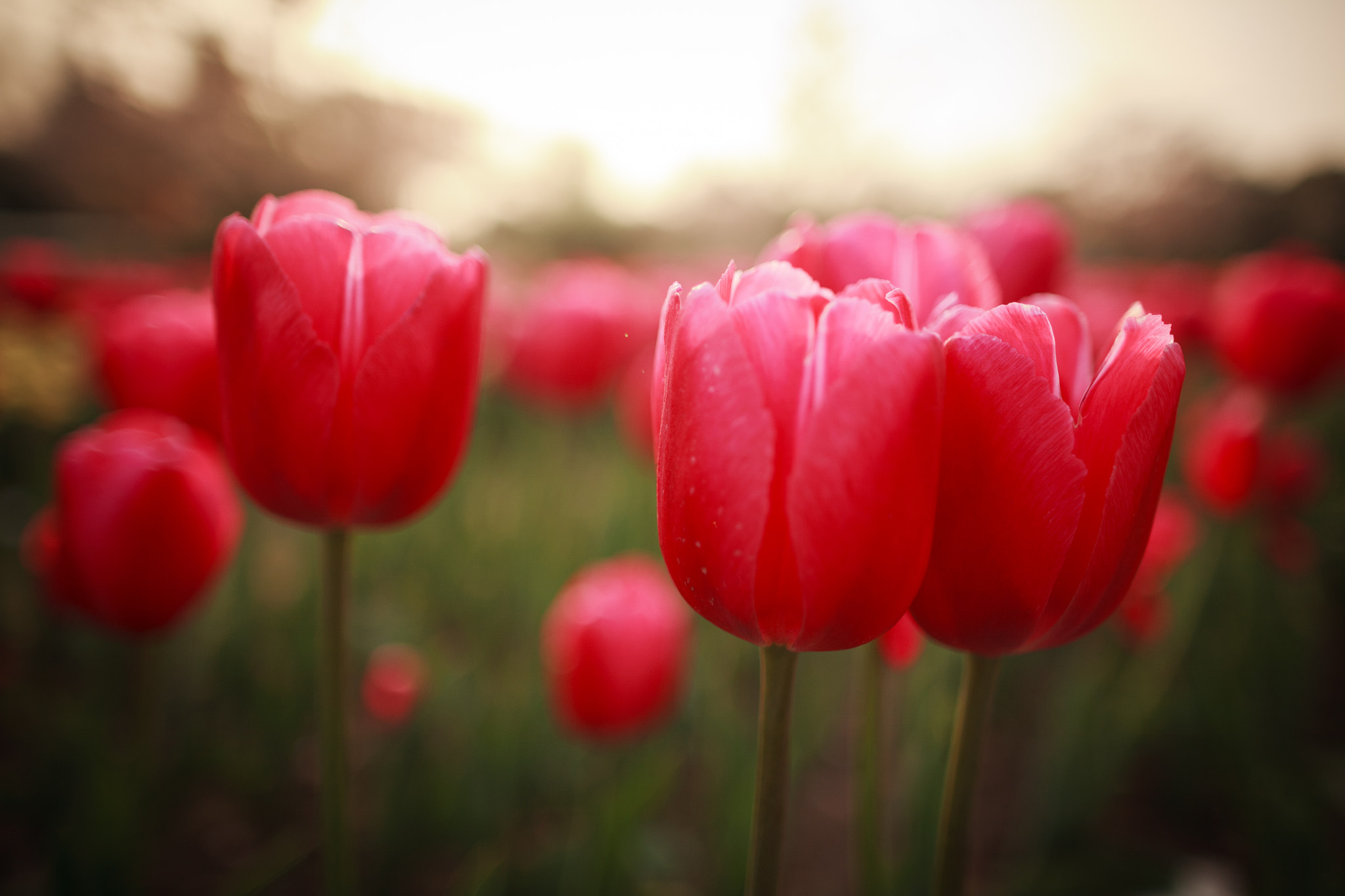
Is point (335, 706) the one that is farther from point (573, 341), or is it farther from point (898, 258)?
point (573, 341)

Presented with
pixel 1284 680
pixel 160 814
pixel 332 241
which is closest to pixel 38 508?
pixel 160 814

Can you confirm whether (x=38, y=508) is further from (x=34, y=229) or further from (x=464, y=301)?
(x=34, y=229)

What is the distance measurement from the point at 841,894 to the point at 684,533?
121cm

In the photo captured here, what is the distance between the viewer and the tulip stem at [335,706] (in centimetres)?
55

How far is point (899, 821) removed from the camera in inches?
60.3

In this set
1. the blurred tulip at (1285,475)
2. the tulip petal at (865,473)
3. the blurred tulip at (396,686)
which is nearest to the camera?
the tulip petal at (865,473)

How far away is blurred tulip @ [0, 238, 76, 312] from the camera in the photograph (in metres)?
2.21

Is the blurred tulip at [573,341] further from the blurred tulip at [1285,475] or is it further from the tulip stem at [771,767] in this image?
the tulip stem at [771,767]

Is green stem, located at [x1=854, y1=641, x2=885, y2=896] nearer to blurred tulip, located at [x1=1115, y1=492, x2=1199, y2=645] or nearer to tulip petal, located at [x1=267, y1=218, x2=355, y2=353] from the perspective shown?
tulip petal, located at [x1=267, y1=218, x2=355, y2=353]

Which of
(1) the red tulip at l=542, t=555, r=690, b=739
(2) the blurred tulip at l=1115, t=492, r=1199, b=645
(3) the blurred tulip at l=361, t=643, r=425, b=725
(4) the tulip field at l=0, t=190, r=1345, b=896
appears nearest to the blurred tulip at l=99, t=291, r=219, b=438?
(4) the tulip field at l=0, t=190, r=1345, b=896

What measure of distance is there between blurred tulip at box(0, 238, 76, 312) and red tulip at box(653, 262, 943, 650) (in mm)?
2628

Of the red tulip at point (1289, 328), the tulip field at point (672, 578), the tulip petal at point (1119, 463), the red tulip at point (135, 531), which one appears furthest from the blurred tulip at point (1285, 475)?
the red tulip at point (135, 531)

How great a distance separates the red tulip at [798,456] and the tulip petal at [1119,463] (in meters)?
0.10

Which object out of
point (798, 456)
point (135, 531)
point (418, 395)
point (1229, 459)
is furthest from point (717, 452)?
point (1229, 459)
